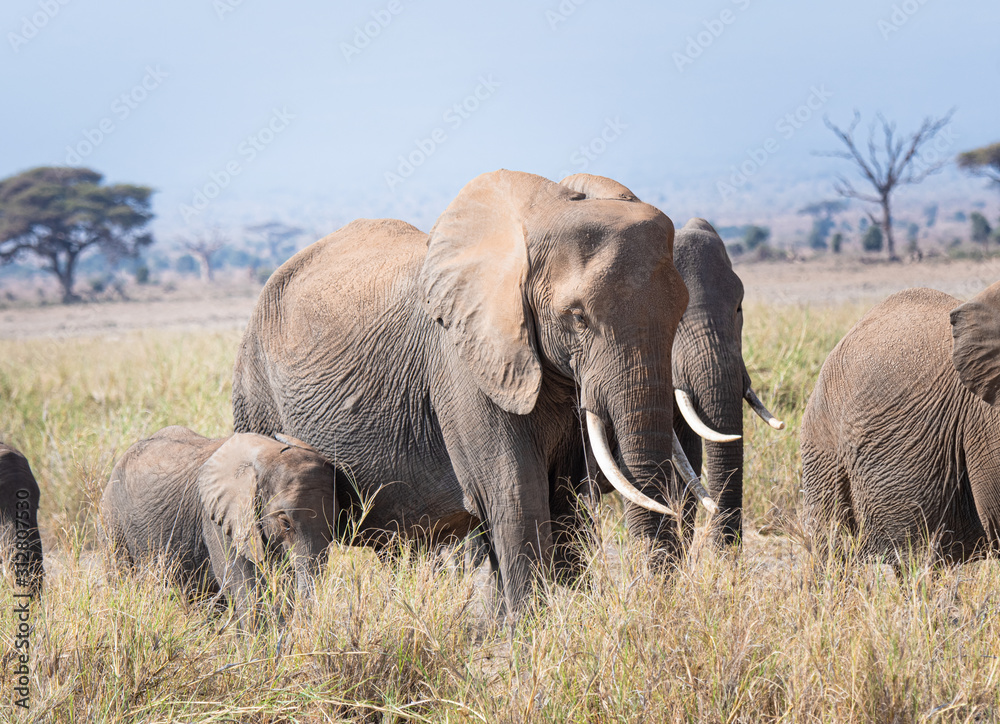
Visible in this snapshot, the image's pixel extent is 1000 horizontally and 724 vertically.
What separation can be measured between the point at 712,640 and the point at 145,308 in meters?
32.3

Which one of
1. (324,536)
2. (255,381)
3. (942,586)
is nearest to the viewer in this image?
(942,586)

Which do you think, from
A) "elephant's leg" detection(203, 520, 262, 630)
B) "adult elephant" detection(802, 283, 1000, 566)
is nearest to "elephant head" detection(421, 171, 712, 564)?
"adult elephant" detection(802, 283, 1000, 566)

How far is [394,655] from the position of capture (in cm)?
328

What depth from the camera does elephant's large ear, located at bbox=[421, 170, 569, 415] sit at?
11.2 feet

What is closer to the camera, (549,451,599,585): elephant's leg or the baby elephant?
the baby elephant

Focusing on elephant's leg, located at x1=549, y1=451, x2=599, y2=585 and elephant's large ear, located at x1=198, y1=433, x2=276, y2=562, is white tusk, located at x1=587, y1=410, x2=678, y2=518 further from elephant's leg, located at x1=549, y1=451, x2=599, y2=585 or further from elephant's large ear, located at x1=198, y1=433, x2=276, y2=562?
elephant's large ear, located at x1=198, y1=433, x2=276, y2=562

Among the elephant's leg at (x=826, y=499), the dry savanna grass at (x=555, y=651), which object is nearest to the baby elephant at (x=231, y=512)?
the dry savanna grass at (x=555, y=651)

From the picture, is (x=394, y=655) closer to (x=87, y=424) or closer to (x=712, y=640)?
(x=712, y=640)

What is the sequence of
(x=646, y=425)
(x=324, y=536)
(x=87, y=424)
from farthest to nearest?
(x=87, y=424)
(x=324, y=536)
(x=646, y=425)

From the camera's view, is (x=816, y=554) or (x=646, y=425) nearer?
(x=646, y=425)

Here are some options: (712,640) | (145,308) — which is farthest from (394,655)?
(145,308)

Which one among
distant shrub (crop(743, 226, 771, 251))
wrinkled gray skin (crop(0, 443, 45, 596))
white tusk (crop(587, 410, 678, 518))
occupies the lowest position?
distant shrub (crop(743, 226, 771, 251))

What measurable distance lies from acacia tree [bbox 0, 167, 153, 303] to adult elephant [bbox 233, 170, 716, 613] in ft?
135

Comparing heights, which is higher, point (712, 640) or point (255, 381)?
point (255, 381)
